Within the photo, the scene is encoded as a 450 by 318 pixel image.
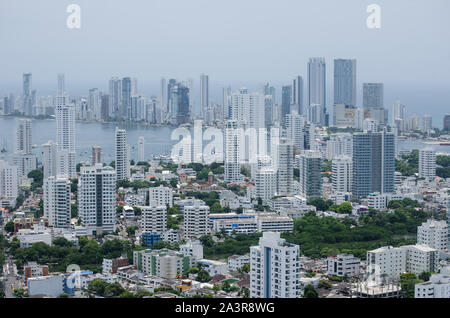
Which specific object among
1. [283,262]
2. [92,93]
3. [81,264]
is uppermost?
[92,93]

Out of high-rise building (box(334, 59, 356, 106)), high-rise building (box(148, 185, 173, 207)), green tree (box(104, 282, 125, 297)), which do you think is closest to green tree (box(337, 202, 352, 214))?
high-rise building (box(334, 59, 356, 106))

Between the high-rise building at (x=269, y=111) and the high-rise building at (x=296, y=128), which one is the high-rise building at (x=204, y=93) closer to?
the high-rise building at (x=269, y=111)

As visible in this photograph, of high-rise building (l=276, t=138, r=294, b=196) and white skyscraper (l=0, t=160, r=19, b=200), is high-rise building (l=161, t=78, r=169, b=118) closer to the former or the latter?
high-rise building (l=276, t=138, r=294, b=196)

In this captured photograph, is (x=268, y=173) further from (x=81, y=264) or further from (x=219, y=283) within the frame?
(x=219, y=283)

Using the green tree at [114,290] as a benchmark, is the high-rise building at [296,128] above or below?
above

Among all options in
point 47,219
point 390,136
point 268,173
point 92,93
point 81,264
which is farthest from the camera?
point 390,136

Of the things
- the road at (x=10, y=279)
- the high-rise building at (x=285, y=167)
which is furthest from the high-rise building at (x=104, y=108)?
the road at (x=10, y=279)
